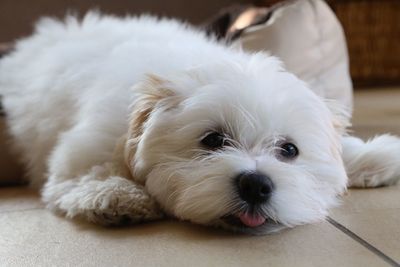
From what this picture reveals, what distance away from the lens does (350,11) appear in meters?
4.38

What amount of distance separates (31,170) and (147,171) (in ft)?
2.48

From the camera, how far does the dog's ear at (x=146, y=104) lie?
1595mm

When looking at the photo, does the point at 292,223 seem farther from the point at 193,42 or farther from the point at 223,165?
the point at 193,42

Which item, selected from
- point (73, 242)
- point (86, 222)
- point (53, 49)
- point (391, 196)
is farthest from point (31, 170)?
point (391, 196)

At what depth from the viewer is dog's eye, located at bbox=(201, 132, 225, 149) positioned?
5.00 ft

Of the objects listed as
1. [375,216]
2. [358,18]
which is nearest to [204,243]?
[375,216]

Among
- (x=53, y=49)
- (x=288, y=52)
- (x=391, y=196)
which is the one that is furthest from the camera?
(x=288, y=52)

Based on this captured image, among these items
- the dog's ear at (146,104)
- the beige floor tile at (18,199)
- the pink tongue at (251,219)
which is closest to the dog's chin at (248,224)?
the pink tongue at (251,219)

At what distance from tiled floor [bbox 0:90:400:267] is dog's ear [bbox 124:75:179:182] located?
208mm

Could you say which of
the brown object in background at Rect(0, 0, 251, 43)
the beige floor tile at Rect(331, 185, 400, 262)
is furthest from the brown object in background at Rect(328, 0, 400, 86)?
the beige floor tile at Rect(331, 185, 400, 262)

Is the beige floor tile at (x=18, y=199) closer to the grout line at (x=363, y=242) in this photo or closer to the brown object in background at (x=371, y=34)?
the grout line at (x=363, y=242)

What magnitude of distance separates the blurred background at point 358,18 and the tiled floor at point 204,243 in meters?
2.67

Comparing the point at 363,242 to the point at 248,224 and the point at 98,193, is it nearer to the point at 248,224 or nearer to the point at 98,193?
the point at 248,224

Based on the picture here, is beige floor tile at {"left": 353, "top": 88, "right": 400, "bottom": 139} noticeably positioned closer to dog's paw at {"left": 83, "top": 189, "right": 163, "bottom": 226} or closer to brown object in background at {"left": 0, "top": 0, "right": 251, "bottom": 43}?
brown object in background at {"left": 0, "top": 0, "right": 251, "bottom": 43}
